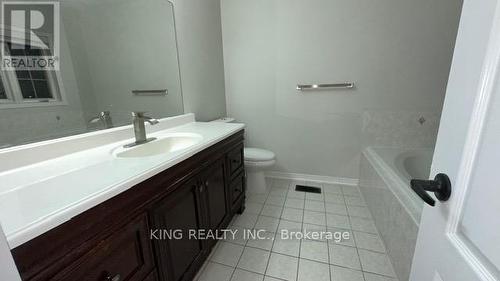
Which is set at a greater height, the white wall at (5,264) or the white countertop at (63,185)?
the white wall at (5,264)

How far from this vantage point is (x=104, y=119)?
3.95 feet

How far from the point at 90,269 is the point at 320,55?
2.30 m

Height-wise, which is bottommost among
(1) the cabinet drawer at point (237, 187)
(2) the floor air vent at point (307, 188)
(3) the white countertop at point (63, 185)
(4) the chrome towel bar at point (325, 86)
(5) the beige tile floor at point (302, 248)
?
(5) the beige tile floor at point (302, 248)

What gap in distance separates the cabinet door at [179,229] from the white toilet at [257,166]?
38.1 inches

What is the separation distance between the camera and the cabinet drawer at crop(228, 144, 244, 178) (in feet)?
5.20

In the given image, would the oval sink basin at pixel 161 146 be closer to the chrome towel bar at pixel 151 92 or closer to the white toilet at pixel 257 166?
the chrome towel bar at pixel 151 92

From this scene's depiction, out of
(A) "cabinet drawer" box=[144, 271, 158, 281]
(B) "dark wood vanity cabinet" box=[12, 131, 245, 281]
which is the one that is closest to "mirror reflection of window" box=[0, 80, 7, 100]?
(B) "dark wood vanity cabinet" box=[12, 131, 245, 281]

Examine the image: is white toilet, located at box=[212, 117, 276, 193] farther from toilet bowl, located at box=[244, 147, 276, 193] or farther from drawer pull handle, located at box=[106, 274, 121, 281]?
drawer pull handle, located at box=[106, 274, 121, 281]

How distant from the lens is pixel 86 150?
1070 mm

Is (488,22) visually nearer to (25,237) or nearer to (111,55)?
(25,237)

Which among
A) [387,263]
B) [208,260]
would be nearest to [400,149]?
[387,263]

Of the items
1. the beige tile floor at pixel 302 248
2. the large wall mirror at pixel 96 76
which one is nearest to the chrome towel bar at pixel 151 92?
the large wall mirror at pixel 96 76

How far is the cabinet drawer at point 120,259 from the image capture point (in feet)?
1.99

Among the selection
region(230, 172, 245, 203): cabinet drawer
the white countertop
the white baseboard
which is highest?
the white countertop
